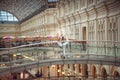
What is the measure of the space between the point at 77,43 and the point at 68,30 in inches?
690

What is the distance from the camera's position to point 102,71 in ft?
90.3

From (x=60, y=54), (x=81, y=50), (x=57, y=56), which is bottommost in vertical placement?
(x=57, y=56)

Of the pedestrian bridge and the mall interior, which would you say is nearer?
the pedestrian bridge

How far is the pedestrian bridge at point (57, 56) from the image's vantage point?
19.3 m

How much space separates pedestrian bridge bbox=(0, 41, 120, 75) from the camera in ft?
63.4

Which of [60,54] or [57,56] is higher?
[60,54]

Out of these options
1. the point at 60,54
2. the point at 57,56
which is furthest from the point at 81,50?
the point at 57,56

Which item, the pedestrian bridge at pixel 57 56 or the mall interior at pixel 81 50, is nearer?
the pedestrian bridge at pixel 57 56

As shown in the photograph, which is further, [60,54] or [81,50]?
[81,50]

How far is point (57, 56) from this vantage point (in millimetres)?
21688

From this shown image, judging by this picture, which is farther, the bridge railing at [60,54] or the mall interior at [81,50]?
the mall interior at [81,50]

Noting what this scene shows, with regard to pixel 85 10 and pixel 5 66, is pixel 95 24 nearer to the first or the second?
pixel 85 10

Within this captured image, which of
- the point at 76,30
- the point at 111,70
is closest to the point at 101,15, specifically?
the point at 111,70

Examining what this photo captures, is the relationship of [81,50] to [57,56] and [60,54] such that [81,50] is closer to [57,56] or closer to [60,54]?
[60,54]
